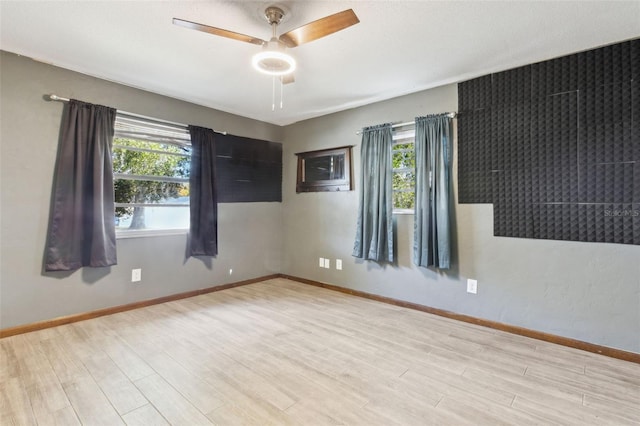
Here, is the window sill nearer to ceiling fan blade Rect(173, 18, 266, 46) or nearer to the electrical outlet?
ceiling fan blade Rect(173, 18, 266, 46)

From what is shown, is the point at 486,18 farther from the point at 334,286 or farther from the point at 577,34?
the point at 334,286

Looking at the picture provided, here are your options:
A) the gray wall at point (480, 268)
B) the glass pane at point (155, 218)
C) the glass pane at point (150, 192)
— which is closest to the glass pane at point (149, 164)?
the glass pane at point (150, 192)

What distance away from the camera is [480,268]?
3.02 metres

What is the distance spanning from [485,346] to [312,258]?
2438mm

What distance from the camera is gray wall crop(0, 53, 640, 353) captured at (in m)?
2.51

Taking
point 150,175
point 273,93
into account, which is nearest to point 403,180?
point 273,93

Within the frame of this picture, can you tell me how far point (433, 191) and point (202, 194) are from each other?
104 inches

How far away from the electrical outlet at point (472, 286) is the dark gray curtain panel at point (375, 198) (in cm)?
82

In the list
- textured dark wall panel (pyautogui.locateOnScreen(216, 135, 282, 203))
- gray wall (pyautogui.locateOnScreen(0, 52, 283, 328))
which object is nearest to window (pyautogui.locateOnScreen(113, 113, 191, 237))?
gray wall (pyautogui.locateOnScreen(0, 52, 283, 328))

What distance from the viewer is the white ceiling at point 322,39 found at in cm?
200

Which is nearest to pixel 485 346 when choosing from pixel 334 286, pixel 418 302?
pixel 418 302

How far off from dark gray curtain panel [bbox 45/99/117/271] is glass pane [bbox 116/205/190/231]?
0.21m

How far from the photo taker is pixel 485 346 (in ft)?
8.37

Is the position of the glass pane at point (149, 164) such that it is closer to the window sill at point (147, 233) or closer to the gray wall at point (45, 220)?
the gray wall at point (45, 220)
